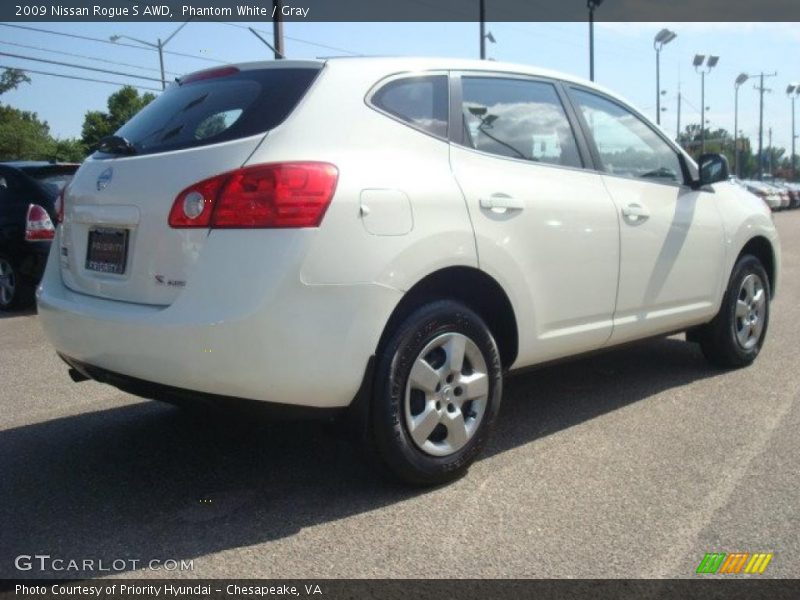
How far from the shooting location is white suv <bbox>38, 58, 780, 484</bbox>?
303cm

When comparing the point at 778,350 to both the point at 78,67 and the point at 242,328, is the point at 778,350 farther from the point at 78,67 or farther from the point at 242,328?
the point at 78,67

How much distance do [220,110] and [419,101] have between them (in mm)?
→ 836

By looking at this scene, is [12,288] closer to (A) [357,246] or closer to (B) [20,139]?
(A) [357,246]

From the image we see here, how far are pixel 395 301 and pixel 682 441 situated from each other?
182 cm

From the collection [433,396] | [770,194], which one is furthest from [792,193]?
[433,396]

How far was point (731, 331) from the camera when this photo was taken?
5.51m

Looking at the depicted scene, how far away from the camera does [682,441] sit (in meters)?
4.18

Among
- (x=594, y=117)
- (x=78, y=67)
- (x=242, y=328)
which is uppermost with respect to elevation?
(x=78, y=67)

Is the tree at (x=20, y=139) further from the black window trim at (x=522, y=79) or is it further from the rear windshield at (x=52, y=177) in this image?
the black window trim at (x=522, y=79)

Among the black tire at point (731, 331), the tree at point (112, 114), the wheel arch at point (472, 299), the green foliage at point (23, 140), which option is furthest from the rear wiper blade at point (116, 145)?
the tree at point (112, 114)

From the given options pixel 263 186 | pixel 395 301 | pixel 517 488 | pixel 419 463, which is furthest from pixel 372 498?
pixel 263 186

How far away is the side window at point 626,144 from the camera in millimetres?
4559

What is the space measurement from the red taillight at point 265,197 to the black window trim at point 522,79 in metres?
0.85

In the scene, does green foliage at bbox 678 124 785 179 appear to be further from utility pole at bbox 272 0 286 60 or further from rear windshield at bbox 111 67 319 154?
rear windshield at bbox 111 67 319 154
